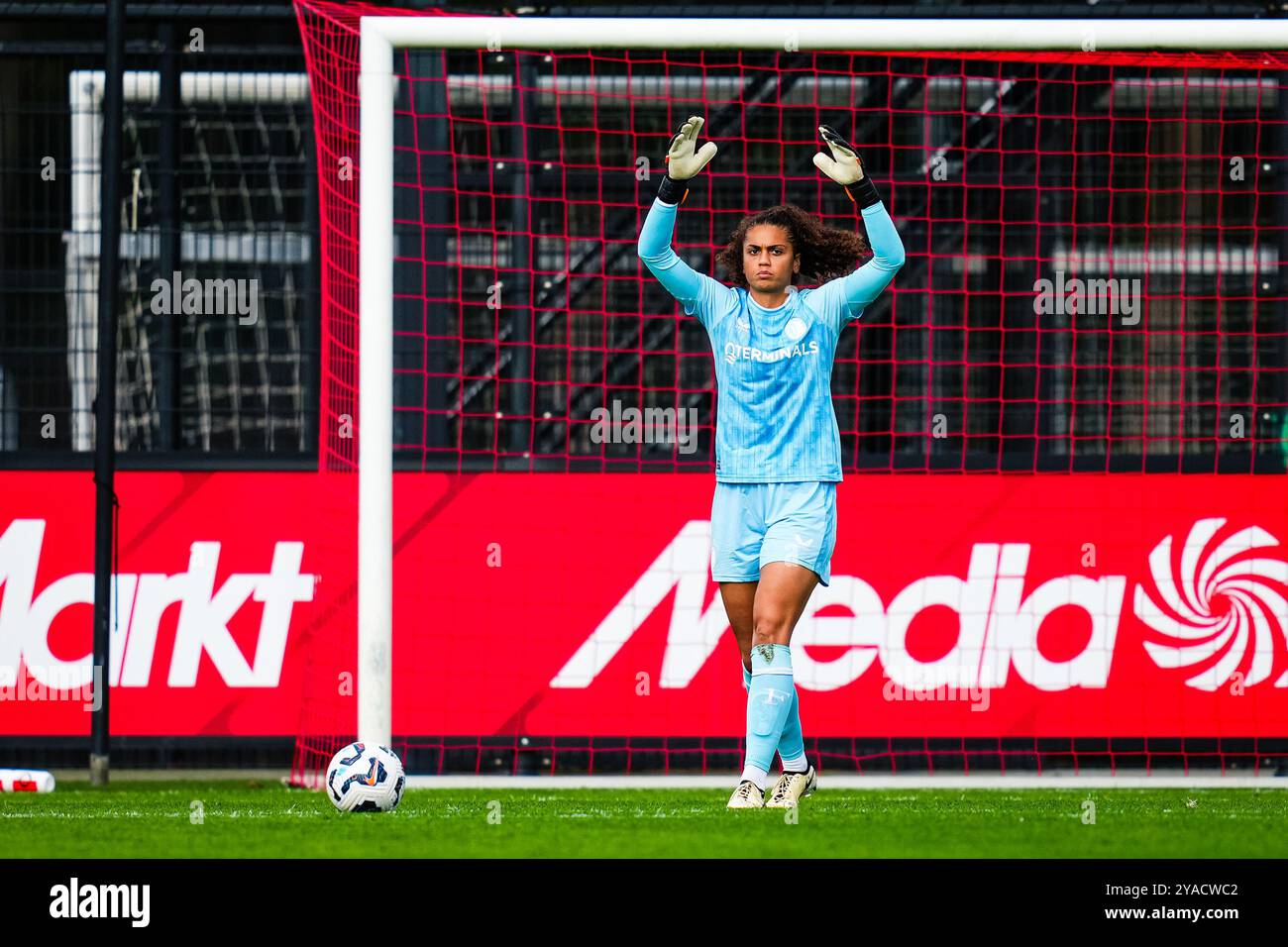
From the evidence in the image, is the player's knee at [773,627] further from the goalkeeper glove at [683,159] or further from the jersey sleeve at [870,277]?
the goalkeeper glove at [683,159]

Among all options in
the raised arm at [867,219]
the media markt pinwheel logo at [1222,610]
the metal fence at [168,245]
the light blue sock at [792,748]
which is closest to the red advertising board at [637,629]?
the media markt pinwheel logo at [1222,610]

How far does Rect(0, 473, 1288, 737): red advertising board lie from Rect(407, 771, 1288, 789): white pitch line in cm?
57

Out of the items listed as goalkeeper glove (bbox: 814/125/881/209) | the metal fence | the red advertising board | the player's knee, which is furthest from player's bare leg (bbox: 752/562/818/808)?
the metal fence

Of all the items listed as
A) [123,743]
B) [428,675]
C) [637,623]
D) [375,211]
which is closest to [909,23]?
[375,211]

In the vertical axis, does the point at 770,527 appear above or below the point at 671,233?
below

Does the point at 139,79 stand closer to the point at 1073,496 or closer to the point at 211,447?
the point at 211,447

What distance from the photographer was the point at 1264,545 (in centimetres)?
863

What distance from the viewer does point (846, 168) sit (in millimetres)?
6000

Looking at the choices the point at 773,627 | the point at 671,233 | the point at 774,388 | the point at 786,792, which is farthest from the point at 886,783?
the point at 671,233

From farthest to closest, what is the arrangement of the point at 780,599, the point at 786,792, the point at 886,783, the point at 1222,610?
the point at 1222,610
the point at 886,783
the point at 786,792
the point at 780,599

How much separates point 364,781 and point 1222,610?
4.32 meters

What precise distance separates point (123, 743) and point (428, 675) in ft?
4.58

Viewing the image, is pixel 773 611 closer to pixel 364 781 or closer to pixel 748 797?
pixel 748 797

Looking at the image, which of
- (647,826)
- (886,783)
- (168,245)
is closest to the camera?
(647,826)
